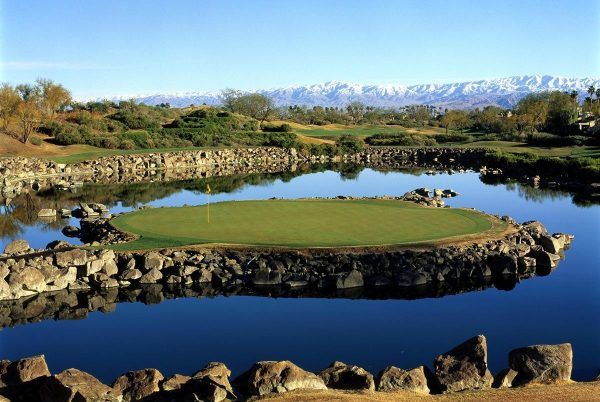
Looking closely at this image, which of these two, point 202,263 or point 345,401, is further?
point 202,263

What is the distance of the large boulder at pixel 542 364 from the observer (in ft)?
40.9

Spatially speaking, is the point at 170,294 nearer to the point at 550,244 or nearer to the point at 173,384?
the point at 173,384

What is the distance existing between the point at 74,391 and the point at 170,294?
424 inches

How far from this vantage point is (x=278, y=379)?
1157 centimetres

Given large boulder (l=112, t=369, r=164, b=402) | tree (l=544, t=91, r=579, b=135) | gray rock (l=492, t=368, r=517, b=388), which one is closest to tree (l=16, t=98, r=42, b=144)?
large boulder (l=112, t=369, r=164, b=402)

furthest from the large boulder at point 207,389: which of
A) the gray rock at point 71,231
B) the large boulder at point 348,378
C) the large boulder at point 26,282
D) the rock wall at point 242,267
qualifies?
the gray rock at point 71,231

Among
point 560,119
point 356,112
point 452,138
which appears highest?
point 356,112

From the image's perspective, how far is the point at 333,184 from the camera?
2238 inches

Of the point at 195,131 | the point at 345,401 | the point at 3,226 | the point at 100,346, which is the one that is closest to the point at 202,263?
the point at 100,346

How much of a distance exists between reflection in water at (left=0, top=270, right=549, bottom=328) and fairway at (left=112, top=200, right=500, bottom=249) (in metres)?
2.67

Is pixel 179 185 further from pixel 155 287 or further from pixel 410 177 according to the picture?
pixel 155 287

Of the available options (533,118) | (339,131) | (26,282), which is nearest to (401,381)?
(26,282)

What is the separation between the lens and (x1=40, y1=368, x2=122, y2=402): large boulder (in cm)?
1104

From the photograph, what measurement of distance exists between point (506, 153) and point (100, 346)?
63401 mm
